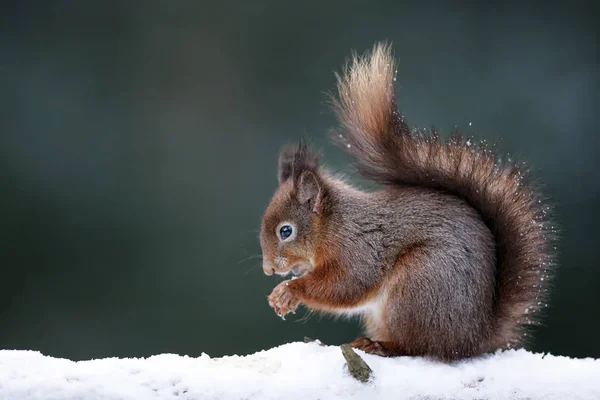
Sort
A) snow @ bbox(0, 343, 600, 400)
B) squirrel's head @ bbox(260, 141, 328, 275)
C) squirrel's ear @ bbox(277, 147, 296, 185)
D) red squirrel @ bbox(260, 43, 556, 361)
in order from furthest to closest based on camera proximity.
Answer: squirrel's ear @ bbox(277, 147, 296, 185) → squirrel's head @ bbox(260, 141, 328, 275) → red squirrel @ bbox(260, 43, 556, 361) → snow @ bbox(0, 343, 600, 400)

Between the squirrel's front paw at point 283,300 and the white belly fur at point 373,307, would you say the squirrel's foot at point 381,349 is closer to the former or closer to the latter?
the white belly fur at point 373,307

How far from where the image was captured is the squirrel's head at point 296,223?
195cm

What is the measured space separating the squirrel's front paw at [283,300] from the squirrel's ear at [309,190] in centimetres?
27

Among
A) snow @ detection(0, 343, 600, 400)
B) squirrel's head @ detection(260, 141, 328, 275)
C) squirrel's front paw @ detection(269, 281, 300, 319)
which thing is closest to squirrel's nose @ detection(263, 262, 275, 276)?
squirrel's head @ detection(260, 141, 328, 275)

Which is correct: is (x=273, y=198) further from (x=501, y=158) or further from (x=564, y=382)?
(x=564, y=382)

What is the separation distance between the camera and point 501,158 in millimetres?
1945

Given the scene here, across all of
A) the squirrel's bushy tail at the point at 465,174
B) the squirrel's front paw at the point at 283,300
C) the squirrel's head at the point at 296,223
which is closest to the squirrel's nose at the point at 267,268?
the squirrel's head at the point at 296,223

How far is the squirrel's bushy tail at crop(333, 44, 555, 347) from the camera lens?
1862 millimetres

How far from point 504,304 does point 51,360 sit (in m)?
1.13

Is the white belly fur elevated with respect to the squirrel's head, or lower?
lower

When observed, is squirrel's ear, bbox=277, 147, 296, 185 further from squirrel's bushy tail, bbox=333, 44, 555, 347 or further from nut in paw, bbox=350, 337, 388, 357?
nut in paw, bbox=350, 337, 388, 357

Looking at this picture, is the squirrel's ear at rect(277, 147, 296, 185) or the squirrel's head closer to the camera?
the squirrel's head

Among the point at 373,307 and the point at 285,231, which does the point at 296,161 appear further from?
the point at 373,307

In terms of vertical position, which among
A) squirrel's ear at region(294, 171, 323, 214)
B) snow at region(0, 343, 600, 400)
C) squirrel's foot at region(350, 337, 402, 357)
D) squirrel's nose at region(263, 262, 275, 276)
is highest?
squirrel's ear at region(294, 171, 323, 214)
